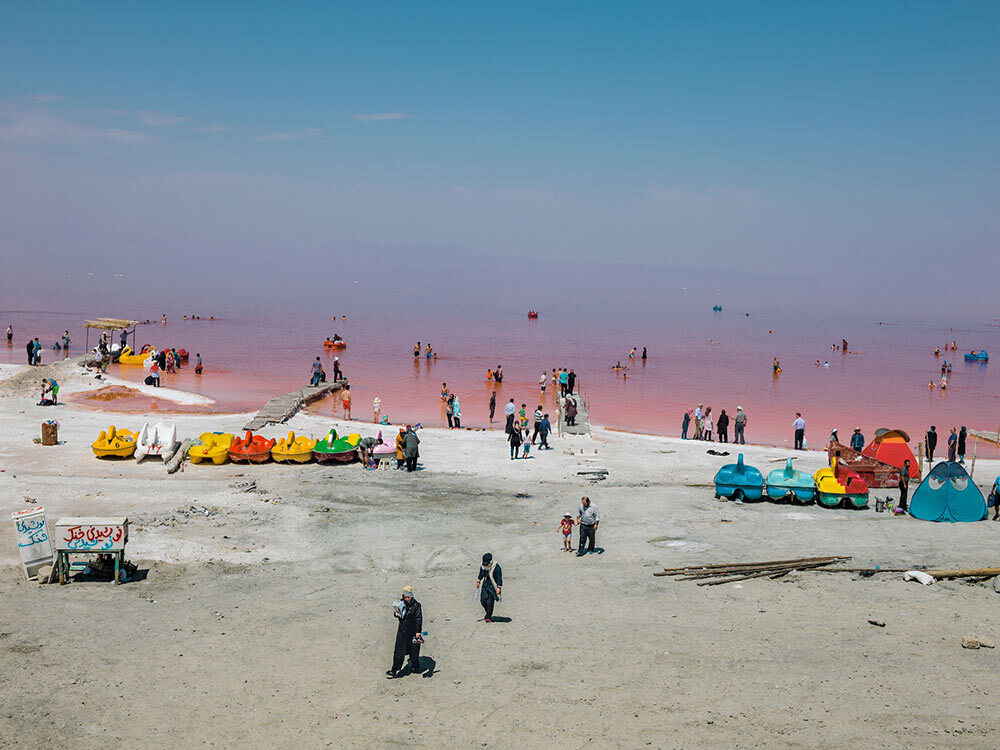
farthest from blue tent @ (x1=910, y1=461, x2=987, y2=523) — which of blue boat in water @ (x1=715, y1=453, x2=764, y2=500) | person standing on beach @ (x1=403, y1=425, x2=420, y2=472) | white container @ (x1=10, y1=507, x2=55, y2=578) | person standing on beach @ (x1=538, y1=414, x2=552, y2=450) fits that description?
white container @ (x1=10, y1=507, x2=55, y2=578)

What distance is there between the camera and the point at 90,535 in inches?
538

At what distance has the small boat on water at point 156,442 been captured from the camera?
22.8 metres

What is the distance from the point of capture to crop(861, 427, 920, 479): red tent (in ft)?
75.8

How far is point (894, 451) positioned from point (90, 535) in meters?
20.8

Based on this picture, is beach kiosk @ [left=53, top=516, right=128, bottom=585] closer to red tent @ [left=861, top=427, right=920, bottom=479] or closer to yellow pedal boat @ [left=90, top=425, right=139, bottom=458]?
yellow pedal boat @ [left=90, top=425, right=139, bottom=458]

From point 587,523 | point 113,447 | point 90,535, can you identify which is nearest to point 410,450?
point 587,523

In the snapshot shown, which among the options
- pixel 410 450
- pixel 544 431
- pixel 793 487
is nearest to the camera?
pixel 793 487

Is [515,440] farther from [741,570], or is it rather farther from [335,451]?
[741,570]

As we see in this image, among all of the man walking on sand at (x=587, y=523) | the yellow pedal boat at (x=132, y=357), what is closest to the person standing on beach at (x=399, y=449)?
the man walking on sand at (x=587, y=523)

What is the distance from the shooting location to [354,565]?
15195 millimetres

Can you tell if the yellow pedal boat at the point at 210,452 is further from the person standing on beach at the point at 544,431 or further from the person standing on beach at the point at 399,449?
the person standing on beach at the point at 544,431

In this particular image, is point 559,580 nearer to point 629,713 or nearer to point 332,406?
point 629,713

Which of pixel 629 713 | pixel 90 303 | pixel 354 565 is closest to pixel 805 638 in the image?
pixel 629 713

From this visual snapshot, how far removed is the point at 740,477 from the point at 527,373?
34674 millimetres
